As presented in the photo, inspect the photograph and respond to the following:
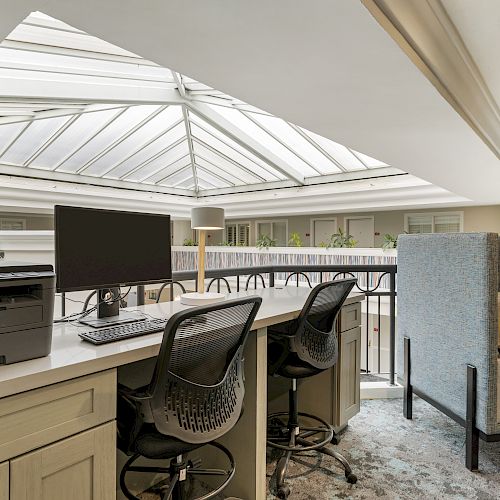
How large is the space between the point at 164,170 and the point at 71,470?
9.54 metres

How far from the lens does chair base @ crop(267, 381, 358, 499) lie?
6.88 ft

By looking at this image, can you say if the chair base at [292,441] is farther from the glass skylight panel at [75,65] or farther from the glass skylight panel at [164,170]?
the glass skylight panel at [164,170]

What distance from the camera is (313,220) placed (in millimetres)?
11531

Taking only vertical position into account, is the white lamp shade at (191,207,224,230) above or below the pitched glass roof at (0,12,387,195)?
below

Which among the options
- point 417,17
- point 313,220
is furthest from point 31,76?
point 313,220

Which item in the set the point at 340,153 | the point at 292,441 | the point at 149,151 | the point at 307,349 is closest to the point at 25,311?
the point at 307,349

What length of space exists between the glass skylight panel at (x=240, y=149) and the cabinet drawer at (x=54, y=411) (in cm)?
638

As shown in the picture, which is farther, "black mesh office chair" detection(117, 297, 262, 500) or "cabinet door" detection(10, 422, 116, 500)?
"black mesh office chair" detection(117, 297, 262, 500)

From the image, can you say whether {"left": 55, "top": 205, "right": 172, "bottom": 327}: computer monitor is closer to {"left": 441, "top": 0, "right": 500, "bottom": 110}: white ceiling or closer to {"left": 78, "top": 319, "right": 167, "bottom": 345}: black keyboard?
{"left": 78, "top": 319, "right": 167, "bottom": 345}: black keyboard

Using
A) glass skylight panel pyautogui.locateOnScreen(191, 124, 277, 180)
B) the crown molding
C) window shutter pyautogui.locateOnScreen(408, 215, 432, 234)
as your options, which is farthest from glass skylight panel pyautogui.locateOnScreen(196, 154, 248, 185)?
the crown molding

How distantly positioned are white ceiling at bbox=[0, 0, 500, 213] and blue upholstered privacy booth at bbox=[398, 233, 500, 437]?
3.27ft

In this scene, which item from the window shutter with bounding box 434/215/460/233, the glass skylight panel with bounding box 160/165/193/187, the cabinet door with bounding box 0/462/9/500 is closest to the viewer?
the cabinet door with bounding box 0/462/9/500

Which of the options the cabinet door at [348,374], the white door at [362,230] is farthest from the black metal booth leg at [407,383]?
the white door at [362,230]

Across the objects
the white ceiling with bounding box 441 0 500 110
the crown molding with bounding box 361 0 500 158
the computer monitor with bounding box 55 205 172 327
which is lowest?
the computer monitor with bounding box 55 205 172 327
